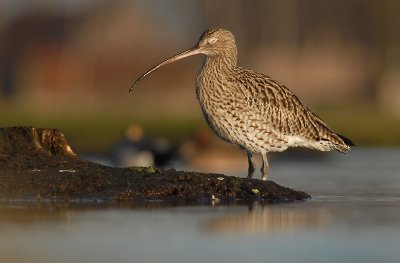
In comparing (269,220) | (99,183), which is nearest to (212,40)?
(99,183)

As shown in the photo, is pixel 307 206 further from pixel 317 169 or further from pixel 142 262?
pixel 317 169

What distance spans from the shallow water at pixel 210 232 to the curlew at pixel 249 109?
1.32 metres

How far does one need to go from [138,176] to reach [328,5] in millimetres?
75250

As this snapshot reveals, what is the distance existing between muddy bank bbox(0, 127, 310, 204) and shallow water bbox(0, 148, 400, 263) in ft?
1.67

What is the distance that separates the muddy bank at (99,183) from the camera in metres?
14.1

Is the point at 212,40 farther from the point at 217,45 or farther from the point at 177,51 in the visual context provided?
the point at 177,51

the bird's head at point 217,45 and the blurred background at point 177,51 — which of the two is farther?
the blurred background at point 177,51

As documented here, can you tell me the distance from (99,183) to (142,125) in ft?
77.6

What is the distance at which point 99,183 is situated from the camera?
1426 centimetres

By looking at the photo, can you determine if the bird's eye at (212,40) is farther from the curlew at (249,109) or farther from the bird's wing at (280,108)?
the bird's wing at (280,108)

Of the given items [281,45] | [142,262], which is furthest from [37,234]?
[281,45]

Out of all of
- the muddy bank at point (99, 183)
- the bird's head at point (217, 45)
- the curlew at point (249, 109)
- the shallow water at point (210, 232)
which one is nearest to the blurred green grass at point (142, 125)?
the bird's head at point (217, 45)

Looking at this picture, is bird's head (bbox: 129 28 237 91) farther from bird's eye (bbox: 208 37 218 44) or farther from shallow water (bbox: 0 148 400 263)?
shallow water (bbox: 0 148 400 263)

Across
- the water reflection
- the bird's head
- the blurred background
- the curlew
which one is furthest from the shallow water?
the blurred background
